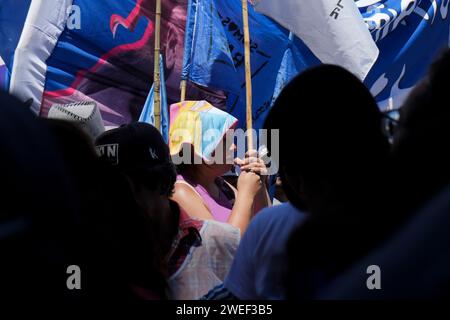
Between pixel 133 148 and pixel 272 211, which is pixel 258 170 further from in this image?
pixel 272 211

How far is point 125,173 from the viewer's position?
1.91m

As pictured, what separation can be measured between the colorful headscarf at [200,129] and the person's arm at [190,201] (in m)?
0.25

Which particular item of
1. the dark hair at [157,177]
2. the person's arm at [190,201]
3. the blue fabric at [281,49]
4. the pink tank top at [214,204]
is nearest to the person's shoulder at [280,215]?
the dark hair at [157,177]

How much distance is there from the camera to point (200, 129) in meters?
2.90

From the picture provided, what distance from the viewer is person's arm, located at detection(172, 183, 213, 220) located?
95.4 inches

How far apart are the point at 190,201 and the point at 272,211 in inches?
36.3

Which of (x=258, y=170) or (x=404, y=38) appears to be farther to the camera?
(x=404, y=38)

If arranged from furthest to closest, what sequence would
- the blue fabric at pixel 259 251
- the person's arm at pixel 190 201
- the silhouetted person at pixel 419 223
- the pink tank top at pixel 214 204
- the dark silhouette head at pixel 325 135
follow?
1. the pink tank top at pixel 214 204
2. the person's arm at pixel 190 201
3. the blue fabric at pixel 259 251
4. the dark silhouette head at pixel 325 135
5. the silhouetted person at pixel 419 223

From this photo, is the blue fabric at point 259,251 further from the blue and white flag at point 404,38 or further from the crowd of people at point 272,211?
the blue and white flag at point 404,38

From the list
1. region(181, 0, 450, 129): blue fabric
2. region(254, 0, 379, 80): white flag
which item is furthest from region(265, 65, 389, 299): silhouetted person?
region(254, 0, 379, 80): white flag

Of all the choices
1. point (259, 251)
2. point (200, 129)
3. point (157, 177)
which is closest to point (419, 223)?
point (259, 251)

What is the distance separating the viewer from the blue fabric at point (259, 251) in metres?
1.50
